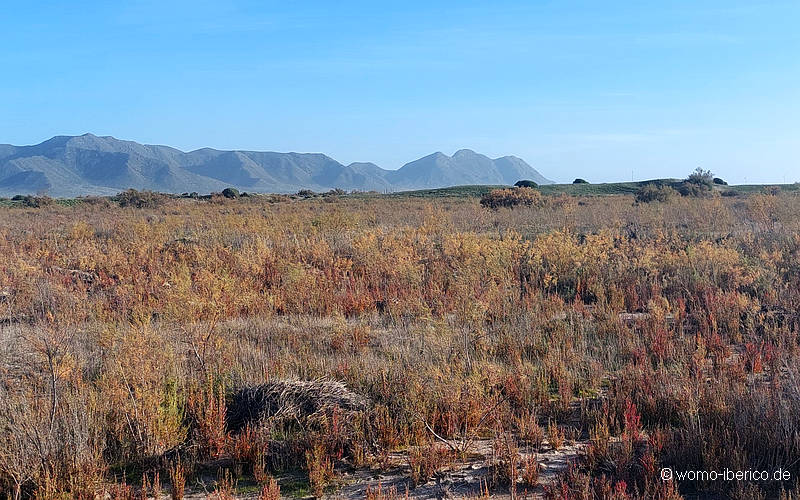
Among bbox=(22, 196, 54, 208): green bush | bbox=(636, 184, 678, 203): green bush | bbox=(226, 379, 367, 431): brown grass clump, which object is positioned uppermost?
bbox=(636, 184, 678, 203): green bush

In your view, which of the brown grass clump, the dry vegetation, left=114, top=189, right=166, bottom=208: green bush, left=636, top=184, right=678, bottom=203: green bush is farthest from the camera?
left=114, top=189, right=166, bottom=208: green bush

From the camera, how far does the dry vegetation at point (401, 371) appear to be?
4078mm

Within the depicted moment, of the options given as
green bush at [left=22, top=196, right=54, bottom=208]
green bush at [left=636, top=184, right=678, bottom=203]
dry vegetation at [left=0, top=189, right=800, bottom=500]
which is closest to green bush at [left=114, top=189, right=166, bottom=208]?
green bush at [left=22, top=196, right=54, bottom=208]

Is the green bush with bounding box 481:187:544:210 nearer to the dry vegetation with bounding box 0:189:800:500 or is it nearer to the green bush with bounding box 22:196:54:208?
the dry vegetation with bounding box 0:189:800:500

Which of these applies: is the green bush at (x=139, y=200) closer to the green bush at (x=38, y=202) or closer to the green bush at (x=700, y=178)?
the green bush at (x=38, y=202)

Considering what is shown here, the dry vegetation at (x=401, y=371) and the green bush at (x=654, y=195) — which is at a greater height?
the green bush at (x=654, y=195)

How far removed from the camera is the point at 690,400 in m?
4.72

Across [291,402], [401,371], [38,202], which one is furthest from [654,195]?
[38,202]

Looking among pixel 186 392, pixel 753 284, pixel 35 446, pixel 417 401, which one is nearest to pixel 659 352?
pixel 417 401

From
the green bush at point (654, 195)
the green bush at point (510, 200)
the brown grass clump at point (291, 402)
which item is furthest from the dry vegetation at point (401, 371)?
the green bush at point (654, 195)

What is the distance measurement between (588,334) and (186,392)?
16.3 feet

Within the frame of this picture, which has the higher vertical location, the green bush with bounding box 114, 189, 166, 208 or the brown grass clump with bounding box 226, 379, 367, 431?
the green bush with bounding box 114, 189, 166, 208

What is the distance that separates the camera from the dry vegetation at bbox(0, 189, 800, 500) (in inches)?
161

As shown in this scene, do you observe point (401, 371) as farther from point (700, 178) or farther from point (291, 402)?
point (700, 178)
